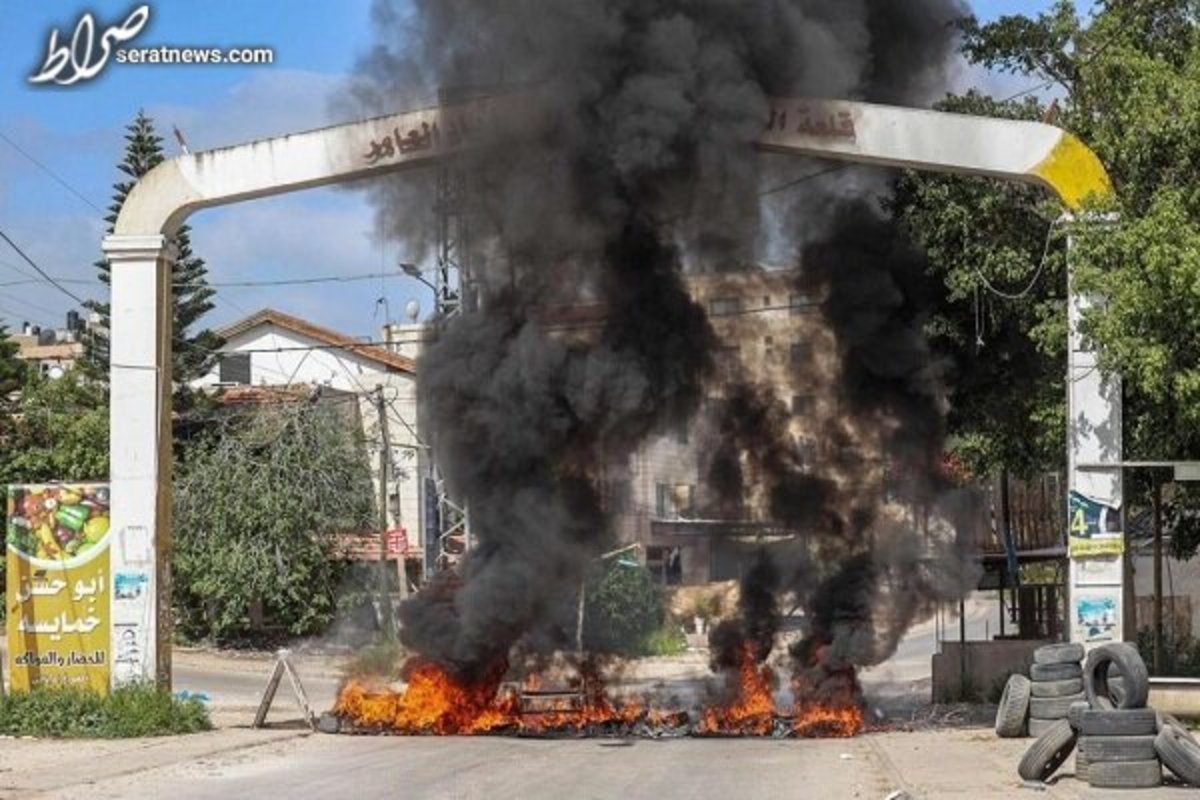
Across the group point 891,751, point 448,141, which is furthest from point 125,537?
point 891,751

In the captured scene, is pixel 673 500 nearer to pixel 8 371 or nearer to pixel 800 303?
pixel 800 303

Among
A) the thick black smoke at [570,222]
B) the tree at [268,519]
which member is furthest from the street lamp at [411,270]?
A: the tree at [268,519]

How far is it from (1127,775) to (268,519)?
29.2 m

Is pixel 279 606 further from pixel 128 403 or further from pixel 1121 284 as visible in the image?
pixel 1121 284

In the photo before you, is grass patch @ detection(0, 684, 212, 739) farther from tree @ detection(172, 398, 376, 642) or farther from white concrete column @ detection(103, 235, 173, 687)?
tree @ detection(172, 398, 376, 642)

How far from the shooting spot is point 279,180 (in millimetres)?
20719

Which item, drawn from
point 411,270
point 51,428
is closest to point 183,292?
point 51,428

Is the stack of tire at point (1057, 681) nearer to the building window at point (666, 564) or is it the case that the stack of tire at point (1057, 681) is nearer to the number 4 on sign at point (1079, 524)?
the number 4 on sign at point (1079, 524)

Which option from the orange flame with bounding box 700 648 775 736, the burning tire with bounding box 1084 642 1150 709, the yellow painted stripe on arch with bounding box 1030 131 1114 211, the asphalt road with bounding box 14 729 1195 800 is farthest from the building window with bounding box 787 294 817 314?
the burning tire with bounding box 1084 642 1150 709

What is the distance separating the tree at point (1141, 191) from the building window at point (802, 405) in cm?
537

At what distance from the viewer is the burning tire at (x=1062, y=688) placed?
16484mm

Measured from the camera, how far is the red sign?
36.2 meters

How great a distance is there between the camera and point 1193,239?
1562 centimetres

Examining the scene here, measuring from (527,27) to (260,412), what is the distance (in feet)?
74.5
